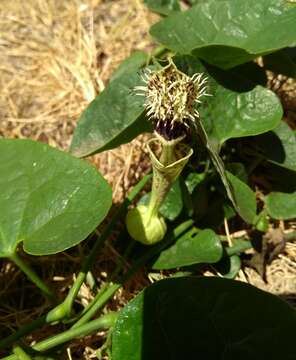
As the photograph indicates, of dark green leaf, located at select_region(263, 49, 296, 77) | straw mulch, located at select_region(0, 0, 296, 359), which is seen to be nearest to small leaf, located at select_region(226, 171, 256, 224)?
straw mulch, located at select_region(0, 0, 296, 359)

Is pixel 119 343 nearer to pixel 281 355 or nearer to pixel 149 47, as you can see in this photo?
pixel 281 355

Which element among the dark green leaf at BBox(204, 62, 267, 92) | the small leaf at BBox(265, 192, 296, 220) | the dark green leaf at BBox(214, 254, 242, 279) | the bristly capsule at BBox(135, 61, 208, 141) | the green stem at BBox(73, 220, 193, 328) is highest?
the bristly capsule at BBox(135, 61, 208, 141)

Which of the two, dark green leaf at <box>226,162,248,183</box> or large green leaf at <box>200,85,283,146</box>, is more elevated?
large green leaf at <box>200,85,283,146</box>

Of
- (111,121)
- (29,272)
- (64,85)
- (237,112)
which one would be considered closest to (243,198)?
(237,112)

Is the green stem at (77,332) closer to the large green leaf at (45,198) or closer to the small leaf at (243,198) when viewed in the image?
the large green leaf at (45,198)

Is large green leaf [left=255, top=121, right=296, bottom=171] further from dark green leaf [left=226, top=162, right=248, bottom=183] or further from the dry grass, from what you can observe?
the dry grass

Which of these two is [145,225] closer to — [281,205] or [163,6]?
[281,205]
